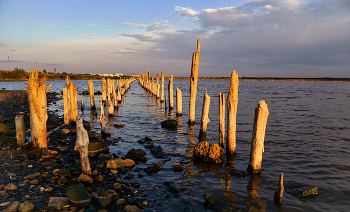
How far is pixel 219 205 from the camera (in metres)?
5.21

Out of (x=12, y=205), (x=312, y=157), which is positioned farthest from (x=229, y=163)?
(x=12, y=205)

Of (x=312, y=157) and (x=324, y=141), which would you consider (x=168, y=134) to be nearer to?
(x=312, y=157)

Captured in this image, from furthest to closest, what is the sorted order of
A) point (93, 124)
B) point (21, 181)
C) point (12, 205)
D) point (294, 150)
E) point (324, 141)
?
point (93, 124) < point (324, 141) < point (294, 150) < point (21, 181) < point (12, 205)

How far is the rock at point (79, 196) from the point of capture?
4.91 metres

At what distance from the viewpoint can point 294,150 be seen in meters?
10.2

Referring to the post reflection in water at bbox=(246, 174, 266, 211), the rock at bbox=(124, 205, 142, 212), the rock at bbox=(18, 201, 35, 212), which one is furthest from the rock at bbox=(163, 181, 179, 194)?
the rock at bbox=(18, 201, 35, 212)

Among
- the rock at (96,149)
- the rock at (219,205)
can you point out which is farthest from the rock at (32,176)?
the rock at (219,205)

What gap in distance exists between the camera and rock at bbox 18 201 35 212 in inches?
174

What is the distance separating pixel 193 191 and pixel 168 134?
21.5ft

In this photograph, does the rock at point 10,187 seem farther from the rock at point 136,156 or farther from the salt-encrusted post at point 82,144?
A: the rock at point 136,156

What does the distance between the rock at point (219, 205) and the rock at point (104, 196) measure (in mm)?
2289

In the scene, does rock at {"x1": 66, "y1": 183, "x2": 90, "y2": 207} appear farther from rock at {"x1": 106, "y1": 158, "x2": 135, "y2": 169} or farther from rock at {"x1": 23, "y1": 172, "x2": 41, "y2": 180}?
rock at {"x1": 106, "y1": 158, "x2": 135, "y2": 169}

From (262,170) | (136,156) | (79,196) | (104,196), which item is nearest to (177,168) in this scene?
(136,156)

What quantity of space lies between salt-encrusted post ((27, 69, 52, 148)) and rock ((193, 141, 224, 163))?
5.72 m
